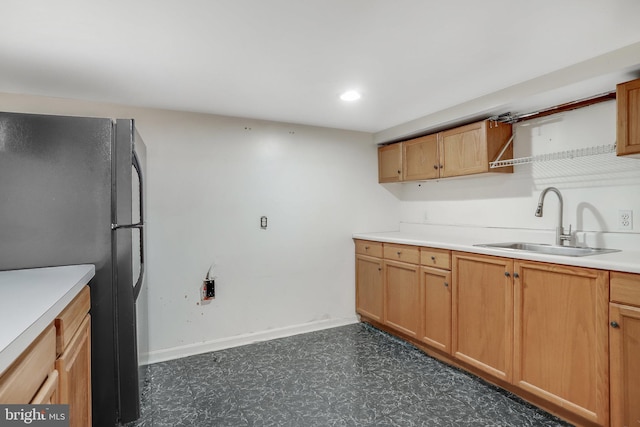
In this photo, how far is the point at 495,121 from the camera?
2604 millimetres

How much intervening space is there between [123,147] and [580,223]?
9.24ft

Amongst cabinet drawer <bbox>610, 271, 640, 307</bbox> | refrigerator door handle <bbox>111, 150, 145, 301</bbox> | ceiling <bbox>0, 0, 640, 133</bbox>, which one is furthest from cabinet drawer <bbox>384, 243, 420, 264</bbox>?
refrigerator door handle <bbox>111, 150, 145, 301</bbox>

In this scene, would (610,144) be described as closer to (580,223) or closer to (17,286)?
(580,223)

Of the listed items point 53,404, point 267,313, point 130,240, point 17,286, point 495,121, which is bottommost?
point 267,313

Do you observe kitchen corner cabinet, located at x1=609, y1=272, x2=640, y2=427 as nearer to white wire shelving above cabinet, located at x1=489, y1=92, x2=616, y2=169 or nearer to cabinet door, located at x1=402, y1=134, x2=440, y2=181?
white wire shelving above cabinet, located at x1=489, y1=92, x2=616, y2=169

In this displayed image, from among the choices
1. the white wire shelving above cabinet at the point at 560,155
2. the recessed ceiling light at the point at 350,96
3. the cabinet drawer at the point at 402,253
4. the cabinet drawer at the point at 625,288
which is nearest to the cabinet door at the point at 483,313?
the cabinet drawer at the point at 402,253

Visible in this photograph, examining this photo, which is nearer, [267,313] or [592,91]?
[592,91]

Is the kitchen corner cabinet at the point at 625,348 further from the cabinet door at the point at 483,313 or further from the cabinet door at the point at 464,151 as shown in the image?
the cabinet door at the point at 464,151

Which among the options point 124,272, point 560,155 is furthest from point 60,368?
point 560,155

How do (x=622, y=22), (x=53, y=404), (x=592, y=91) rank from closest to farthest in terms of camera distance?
1. (x=53, y=404)
2. (x=622, y=22)
3. (x=592, y=91)

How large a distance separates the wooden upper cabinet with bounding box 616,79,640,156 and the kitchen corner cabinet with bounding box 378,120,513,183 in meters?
0.83

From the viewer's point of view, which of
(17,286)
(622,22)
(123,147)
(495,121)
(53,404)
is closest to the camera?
(53,404)

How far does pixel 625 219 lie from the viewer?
6.82ft

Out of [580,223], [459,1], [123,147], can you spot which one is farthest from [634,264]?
[123,147]
